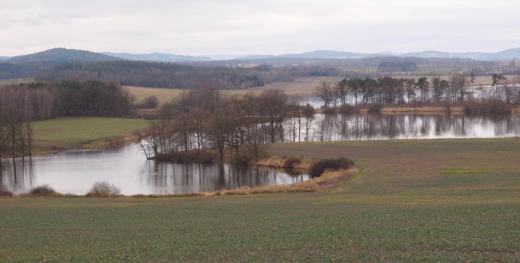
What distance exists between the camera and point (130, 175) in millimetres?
56281

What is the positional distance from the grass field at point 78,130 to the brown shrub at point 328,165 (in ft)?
136

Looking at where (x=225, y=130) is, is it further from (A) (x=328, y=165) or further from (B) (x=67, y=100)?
(B) (x=67, y=100)

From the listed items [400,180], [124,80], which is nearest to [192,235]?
[400,180]

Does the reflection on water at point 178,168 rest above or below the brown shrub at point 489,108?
below

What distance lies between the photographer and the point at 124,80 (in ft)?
643

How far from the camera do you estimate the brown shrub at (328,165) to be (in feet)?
166

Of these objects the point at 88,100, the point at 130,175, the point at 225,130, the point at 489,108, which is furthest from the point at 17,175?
the point at 489,108

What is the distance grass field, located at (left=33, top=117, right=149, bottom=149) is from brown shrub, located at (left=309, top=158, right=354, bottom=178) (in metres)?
41.5

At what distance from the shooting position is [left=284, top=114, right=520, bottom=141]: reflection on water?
82438 millimetres

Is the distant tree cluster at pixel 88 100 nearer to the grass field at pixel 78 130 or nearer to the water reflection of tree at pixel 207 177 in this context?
the grass field at pixel 78 130

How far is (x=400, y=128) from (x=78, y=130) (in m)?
50.2

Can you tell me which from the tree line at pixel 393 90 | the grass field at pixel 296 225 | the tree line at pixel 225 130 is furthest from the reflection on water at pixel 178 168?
the tree line at pixel 393 90

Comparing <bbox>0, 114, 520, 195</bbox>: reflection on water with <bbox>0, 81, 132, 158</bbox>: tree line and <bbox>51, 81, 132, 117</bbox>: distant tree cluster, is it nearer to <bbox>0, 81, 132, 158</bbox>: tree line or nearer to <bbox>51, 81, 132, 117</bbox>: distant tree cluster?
<bbox>0, 81, 132, 158</bbox>: tree line

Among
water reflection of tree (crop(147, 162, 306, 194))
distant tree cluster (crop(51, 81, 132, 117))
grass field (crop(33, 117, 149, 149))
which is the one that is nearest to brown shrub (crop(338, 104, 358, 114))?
grass field (crop(33, 117, 149, 149))
